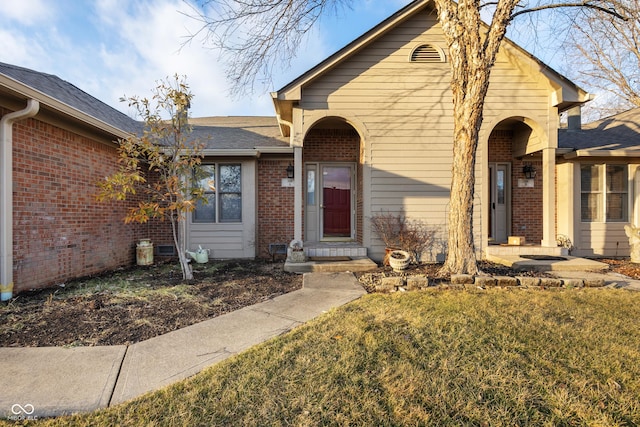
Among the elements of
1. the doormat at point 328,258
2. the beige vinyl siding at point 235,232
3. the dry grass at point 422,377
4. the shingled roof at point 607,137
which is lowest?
the dry grass at point 422,377

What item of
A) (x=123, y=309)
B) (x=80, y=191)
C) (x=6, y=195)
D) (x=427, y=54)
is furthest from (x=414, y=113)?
(x=6, y=195)

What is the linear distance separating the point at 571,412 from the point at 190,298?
4257 millimetres

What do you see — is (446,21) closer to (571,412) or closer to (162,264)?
(571,412)

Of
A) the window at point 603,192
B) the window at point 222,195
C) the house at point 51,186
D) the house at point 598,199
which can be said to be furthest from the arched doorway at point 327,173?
the window at point 603,192

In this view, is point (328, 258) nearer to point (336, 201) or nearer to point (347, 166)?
point (336, 201)

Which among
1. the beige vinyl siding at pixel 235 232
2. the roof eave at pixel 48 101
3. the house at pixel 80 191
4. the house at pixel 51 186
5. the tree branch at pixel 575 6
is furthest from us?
the beige vinyl siding at pixel 235 232

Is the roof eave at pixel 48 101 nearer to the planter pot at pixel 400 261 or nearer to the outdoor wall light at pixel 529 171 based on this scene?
the planter pot at pixel 400 261

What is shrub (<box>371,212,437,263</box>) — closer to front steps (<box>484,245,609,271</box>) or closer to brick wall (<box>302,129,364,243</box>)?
front steps (<box>484,245,609,271</box>)

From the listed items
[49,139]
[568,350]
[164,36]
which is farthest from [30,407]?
[164,36]

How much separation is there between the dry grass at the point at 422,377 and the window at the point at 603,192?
5.71 metres

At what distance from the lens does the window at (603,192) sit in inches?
308

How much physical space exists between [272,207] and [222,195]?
1.36 metres

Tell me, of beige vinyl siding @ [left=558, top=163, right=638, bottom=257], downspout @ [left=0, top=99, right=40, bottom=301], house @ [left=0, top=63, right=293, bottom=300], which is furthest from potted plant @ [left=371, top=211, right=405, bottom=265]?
downspout @ [left=0, top=99, right=40, bottom=301]

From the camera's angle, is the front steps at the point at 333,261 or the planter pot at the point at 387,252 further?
the planter pot at the point at 387,252
